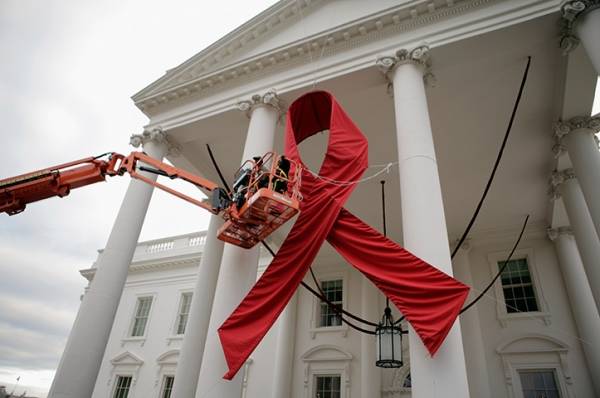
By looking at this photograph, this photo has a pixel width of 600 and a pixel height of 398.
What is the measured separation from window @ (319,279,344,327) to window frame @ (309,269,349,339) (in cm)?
14

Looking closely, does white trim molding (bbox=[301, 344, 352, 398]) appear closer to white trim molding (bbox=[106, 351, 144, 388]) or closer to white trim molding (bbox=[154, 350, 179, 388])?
white trim molding (bbox=[154, 350, 179, 388])

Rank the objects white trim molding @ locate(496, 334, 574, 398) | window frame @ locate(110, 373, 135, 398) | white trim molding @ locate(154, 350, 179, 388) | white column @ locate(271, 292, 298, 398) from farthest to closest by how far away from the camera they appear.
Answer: window frame @ locate(110, 373, 135, 398)
white trim molding @ locate(154, 350, 179, 388)
white column @ locate(271, 292, 298, 398)
white trim molding @ locate(496, 334, 574, 398)

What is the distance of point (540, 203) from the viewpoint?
1201cm

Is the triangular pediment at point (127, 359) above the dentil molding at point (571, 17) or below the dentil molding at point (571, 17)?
below

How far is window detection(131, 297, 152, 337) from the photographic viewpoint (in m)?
17.9

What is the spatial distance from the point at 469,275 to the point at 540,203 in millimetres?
3400

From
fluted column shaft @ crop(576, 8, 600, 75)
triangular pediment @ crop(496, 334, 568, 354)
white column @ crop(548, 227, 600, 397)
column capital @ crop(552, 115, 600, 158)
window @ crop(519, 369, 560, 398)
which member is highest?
column capital @ crop(552, 115, 600, 158)

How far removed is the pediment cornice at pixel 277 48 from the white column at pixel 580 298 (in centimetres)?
921

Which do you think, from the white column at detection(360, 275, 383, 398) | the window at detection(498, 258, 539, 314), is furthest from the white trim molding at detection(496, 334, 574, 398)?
the white column at detection(360, 275, 383, 398)

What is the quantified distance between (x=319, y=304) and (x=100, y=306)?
9.36m

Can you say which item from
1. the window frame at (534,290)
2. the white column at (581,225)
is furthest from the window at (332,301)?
the white column at (581,225)

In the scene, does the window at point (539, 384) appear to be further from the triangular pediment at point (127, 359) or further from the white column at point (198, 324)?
the triangular pediment at point (127, 359)

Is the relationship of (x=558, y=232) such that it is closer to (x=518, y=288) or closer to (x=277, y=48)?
(x=518, y=288)

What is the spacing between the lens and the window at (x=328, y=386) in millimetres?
13202
